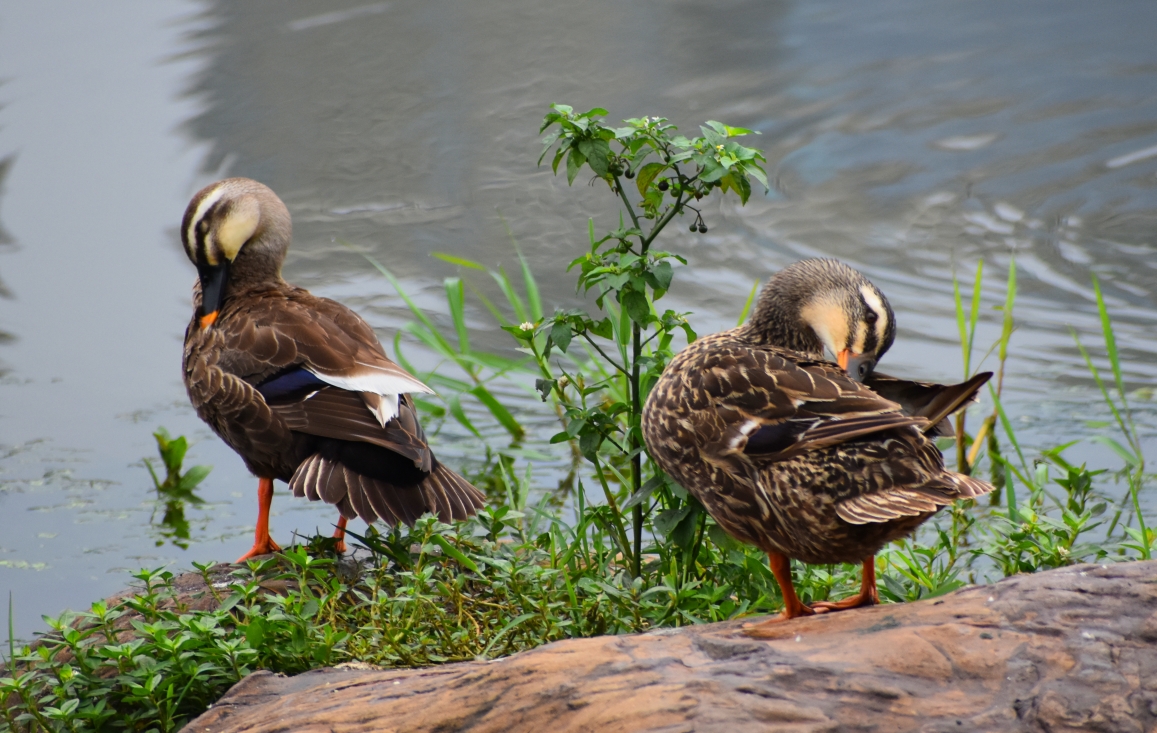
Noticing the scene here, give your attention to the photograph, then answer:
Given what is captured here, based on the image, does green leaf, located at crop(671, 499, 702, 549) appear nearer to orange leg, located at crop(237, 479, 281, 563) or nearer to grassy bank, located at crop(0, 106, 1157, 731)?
grassy bank, located at crop(0, 106, 1157, 731)

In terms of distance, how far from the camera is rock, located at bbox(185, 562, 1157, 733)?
2.38m

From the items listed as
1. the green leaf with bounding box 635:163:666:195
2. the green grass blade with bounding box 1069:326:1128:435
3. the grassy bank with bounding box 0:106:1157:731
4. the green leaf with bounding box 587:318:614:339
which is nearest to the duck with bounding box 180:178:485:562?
the grassy bank with bounding box 0:106:1157:731

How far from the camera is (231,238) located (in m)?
4.81

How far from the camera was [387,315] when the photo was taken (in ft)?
22.3

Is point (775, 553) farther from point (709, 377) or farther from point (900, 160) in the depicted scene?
point (900, 160)

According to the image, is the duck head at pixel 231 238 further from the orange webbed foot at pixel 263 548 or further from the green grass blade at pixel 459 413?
the green grass blade at pixel 459 413

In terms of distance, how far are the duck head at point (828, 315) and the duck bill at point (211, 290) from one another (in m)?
2.03

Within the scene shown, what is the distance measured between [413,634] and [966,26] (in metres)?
8.32

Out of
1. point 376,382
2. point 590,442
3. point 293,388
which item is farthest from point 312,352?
point 590,442

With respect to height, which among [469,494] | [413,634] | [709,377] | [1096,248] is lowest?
[413,634]

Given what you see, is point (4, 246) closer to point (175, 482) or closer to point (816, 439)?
point (175, 482)

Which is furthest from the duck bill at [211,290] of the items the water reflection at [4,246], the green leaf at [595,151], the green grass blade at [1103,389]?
the green grass blade at [1103,389]

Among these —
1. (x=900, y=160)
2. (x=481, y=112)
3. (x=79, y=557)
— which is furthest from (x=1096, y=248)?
(x=79, y=557)

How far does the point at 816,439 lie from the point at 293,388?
6.34 feet
